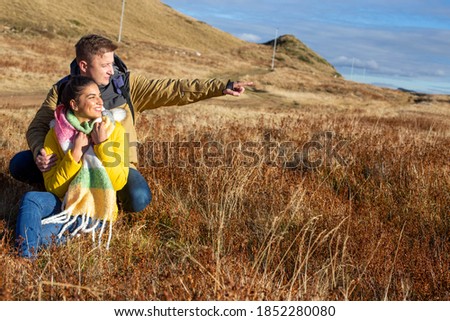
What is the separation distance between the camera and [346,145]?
6527 millimetres

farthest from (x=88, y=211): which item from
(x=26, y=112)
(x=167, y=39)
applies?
(x=167, y=39)

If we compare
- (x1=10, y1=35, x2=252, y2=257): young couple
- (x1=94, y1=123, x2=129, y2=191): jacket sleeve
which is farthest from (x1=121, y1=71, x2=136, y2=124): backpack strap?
(x1=94, y1=123, x2=129, y2=191): jacket sleeve

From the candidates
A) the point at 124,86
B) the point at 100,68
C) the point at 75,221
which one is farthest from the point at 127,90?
the point at 75,221

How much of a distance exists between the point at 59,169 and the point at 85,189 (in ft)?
0.84

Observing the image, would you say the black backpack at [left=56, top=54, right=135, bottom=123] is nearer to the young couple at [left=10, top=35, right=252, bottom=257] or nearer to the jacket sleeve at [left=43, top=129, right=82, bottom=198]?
the young couple at [left=10, top=35, right=252, bottom=257]

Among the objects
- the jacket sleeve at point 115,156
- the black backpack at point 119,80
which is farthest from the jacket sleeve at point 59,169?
the black backpack at point 119,80

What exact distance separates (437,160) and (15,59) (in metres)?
24.6

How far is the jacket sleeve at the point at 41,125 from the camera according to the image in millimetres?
3939

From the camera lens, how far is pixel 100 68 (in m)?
3.91

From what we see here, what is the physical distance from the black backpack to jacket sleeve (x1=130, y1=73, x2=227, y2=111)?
0.42 ft

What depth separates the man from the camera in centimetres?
389

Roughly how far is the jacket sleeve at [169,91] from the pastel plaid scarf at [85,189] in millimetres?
933

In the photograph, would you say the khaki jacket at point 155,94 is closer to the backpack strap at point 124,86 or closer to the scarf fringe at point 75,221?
the backpack strap at point 124,86
